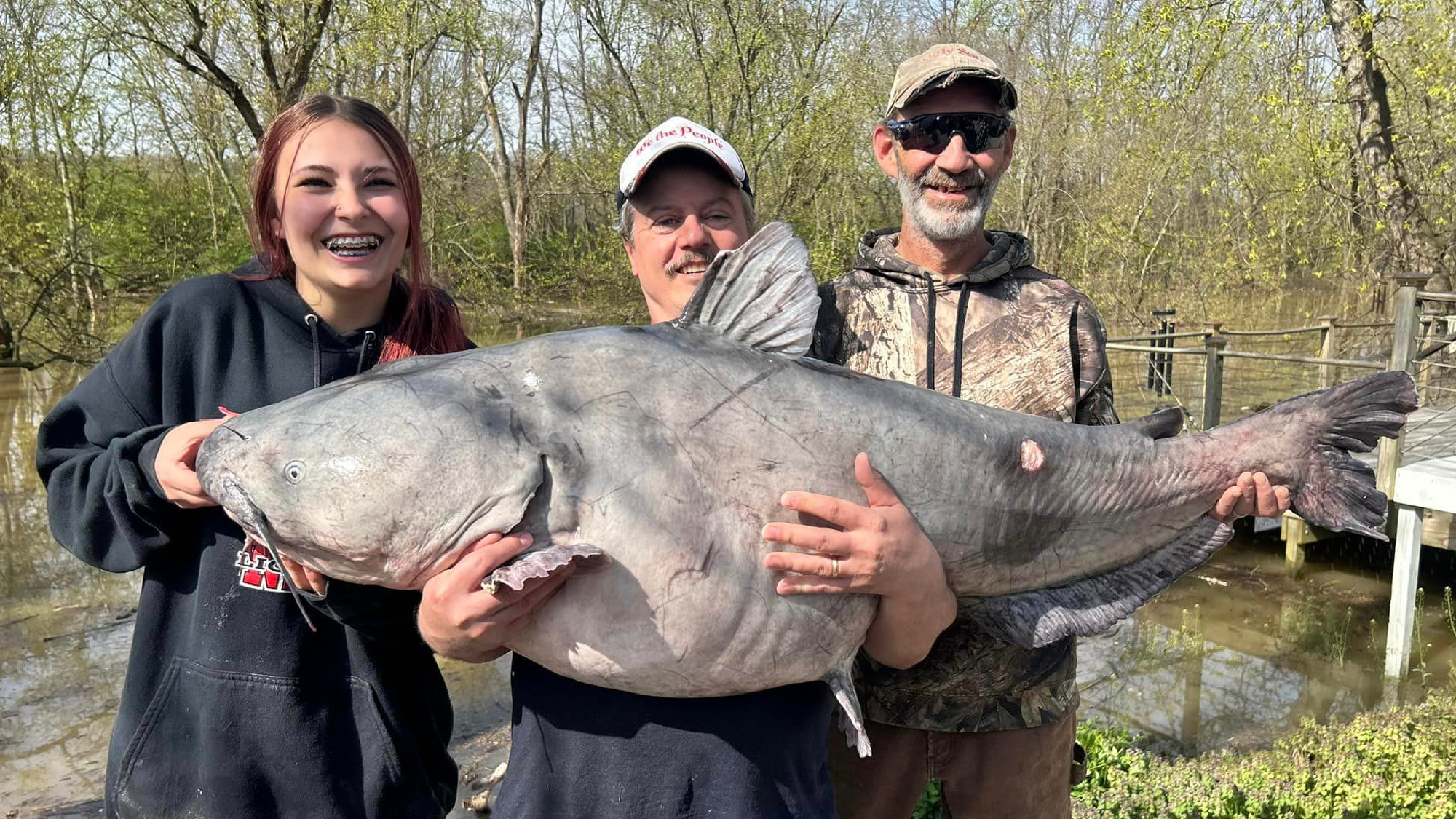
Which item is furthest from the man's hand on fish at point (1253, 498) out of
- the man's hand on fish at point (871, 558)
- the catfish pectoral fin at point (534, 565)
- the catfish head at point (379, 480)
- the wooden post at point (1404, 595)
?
the wooden post at point (1404, 595)

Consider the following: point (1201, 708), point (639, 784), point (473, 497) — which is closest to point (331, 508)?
point (473, 497)

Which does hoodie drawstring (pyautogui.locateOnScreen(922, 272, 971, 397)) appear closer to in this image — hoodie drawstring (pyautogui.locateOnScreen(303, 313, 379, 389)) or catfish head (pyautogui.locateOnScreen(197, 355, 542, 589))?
catfish head (pyautogui.locateOnScreen(197, 355, 542, 589))

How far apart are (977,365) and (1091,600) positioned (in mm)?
651

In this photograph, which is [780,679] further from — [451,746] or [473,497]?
[451,746]

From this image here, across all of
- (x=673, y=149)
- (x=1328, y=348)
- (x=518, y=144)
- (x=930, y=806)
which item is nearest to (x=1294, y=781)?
(x=930, y=806)

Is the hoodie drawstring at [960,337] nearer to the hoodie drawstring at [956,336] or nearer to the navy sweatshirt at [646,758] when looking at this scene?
the hoodie drawstring at [956,336]

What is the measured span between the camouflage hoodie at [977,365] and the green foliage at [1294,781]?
1.55 metres

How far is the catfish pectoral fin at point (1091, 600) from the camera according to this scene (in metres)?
2.12

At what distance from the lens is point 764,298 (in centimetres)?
190

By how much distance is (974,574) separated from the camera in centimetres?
206

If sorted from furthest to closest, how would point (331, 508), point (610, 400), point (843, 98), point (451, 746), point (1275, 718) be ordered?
point (843, 98)
point (1275, 718)
point (451, 746)
point (610, 400)
point (331, 508)

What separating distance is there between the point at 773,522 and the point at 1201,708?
6.15 m

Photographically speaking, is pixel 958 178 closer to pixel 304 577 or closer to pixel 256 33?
pixel 304 577

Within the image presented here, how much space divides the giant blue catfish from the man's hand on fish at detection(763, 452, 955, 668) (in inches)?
Answer: 1.5
